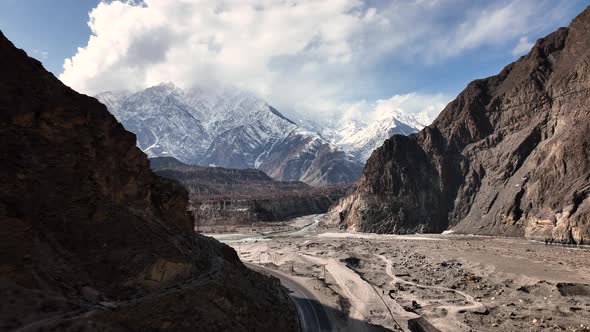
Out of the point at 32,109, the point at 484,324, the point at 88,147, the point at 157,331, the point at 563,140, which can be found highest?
the point at 563,140

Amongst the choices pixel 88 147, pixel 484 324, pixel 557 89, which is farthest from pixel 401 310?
pixel 557 89

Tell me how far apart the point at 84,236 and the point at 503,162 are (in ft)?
423

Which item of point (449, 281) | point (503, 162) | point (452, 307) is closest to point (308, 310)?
point (452, 307)

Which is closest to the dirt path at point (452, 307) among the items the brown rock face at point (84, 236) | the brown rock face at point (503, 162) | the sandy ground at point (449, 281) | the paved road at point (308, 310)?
the sandy ground at point (449, 281)

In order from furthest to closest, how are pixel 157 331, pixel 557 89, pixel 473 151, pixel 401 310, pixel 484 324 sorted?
pixel 473 151
pixel 557 89
pixel 401 310
pixel 484 324
pixel 157 331

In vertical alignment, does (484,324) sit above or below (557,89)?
below

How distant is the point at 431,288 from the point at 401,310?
12.9 m

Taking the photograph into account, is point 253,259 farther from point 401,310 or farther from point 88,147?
point 88,147

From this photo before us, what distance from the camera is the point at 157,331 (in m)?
29.2

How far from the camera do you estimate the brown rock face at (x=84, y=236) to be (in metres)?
26.0

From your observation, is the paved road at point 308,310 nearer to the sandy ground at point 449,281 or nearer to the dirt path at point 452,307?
the sandy ground at point 449,281

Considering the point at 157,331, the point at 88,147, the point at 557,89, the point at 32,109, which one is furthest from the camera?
the point at 557,89

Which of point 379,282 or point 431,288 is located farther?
point 379,282

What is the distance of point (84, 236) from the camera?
1262 inches
